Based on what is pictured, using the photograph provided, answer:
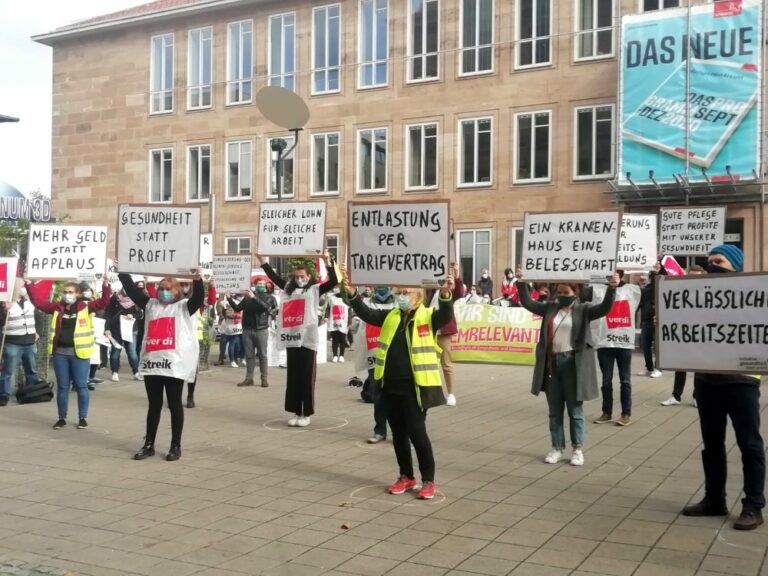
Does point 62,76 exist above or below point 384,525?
above

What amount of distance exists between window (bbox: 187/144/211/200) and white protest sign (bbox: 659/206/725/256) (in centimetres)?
2311

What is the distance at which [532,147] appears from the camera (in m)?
29.3

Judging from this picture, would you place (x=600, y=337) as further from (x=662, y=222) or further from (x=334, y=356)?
(x=334, y=356)

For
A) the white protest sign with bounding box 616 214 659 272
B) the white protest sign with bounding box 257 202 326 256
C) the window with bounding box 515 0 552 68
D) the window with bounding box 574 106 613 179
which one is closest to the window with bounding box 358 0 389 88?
the window with bounding box 515 0 552 68

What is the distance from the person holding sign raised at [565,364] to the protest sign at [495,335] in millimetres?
8604

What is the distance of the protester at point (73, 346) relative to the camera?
10711mm

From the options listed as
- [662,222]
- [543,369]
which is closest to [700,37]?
[662,222]

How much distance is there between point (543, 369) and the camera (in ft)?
29.2

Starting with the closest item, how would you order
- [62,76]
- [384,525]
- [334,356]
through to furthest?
[384,525] < [334,356] < [62,76]

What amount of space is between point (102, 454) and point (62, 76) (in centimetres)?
3207

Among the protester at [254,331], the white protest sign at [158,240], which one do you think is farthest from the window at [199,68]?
the white protest sign at [158,240]

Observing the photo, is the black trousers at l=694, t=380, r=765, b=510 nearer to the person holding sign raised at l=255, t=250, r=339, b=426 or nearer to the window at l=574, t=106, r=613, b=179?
the person holding sign raised at l=255, t=250, r=339, b=426

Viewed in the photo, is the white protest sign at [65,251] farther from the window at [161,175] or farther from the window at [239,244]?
the window at [161,175]

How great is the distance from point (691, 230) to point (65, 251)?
981 cm
